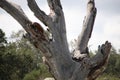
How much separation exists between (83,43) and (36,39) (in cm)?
106

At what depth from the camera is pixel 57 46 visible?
470 cm


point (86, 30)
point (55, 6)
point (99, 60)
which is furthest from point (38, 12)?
point (99, 60)

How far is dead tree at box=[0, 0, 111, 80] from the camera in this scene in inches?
183

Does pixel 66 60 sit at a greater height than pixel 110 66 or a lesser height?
lesser

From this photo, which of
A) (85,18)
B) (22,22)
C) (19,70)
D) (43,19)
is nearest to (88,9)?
(85,18)

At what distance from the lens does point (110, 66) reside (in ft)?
189

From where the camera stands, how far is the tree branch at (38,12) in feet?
15.3

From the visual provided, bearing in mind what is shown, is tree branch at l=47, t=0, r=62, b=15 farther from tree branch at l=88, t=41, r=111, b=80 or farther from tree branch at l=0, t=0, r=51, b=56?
tree branch at l=88, t=41, r=111, b=80

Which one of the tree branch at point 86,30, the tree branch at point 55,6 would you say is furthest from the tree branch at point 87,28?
the tree branch at point 55,6

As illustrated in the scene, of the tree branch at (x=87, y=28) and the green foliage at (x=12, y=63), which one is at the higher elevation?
the green foliage at (x=12, y=63)

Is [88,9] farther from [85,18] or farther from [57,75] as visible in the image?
[57,75]

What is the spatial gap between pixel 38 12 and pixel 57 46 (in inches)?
24.6

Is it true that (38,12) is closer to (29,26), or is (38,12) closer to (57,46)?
(29,26)

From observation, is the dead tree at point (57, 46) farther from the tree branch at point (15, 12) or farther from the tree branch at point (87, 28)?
the tree branch at point (87, 28)
